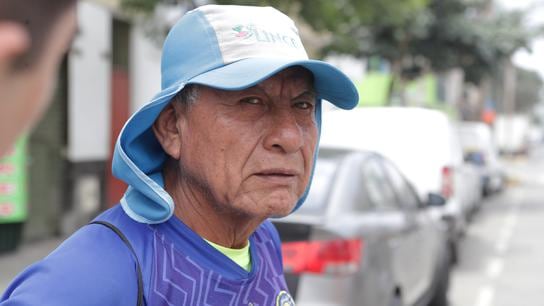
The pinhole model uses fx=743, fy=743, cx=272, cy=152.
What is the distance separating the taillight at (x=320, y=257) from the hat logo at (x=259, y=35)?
2.60 metres

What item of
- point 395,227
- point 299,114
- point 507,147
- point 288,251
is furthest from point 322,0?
point 507,147

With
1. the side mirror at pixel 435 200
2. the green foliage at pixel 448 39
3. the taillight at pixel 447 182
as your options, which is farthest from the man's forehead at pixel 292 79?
the green foliage at pixel 448 39

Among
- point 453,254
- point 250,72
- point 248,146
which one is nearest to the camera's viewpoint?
point 250,72

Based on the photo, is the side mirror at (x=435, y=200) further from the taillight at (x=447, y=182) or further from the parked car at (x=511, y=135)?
the parked car at (x=511, y=135)

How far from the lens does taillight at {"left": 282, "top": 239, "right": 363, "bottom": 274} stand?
4.09 metres

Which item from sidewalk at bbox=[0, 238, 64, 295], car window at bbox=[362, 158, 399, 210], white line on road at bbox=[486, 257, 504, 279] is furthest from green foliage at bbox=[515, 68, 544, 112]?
car window at bbox=[362, 158, 399, 210]

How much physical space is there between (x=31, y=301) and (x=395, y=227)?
3906 millimetres

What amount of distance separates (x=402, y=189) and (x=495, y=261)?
15.6ft

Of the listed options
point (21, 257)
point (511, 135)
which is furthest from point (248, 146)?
point (511, 135)

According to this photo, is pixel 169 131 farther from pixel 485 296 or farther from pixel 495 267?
pixel 495 267

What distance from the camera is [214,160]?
63.9 inches

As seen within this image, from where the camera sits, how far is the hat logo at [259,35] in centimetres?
157

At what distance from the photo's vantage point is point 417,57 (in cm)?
1973

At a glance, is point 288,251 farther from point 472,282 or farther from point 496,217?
point 496,217
